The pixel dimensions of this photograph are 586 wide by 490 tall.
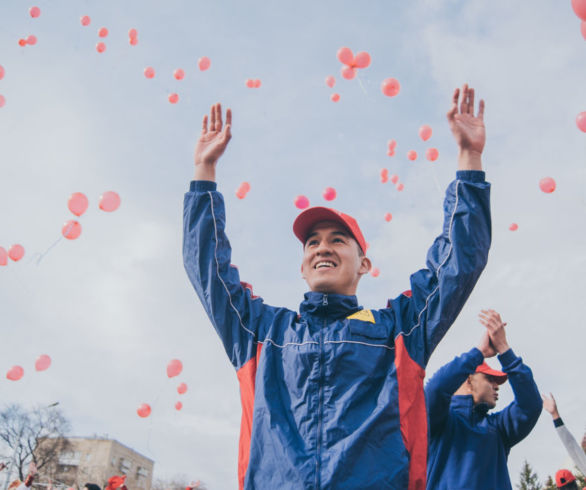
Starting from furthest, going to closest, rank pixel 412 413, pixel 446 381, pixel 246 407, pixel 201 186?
pixel 446 381 < pixel 201 186 < pixel 246 407 < pixel 412 413

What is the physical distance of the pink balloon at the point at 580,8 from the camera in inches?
148

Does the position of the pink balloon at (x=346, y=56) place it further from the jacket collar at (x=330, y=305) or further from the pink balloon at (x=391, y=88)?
the jacket collar at (x=330, y=305)

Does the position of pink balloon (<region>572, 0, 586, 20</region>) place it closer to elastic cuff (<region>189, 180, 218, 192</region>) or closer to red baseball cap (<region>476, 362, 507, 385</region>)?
red baseball cap (<region>476, 362, 507, 385</region>)

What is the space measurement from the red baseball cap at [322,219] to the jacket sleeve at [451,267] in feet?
1.72

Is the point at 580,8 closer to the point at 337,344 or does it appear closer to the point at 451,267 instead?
→ the point at 451,267

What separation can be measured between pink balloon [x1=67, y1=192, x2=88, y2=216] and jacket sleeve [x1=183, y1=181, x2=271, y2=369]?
5.58 m

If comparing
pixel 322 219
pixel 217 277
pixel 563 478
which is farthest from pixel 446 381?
pixel 563 478

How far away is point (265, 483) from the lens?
192cm

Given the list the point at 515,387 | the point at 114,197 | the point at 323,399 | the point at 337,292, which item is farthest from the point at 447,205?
the point at 114,197

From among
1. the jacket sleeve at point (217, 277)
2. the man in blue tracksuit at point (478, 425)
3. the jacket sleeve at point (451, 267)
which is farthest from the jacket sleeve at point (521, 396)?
the jacket sleeve at point (217, 277)

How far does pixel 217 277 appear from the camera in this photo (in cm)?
232

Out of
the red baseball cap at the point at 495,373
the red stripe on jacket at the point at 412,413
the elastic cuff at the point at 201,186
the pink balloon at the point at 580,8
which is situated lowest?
the red stripe on jacket at the point at 412,413

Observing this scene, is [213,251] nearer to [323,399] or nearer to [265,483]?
[323,399]

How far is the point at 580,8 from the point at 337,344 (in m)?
3.25
